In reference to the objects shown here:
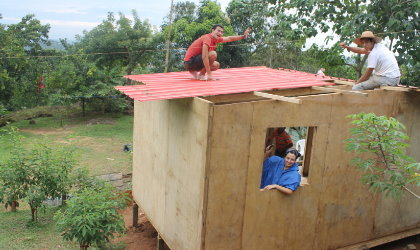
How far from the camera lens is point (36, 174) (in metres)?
7.09

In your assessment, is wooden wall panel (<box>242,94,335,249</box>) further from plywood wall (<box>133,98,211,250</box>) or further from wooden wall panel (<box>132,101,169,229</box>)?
wooden wall panel (<box>132,101,169,229</box>)

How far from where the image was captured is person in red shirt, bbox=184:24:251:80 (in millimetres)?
5754

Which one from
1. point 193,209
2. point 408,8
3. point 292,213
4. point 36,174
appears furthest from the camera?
point 408,8

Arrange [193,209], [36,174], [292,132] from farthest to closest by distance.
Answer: [292,132] → [36,174] → [193,209]

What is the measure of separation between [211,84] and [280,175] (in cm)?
156

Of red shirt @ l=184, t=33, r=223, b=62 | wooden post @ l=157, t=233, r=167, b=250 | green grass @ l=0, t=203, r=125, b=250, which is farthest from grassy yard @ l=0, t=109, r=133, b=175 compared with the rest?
red shirt @ l=184, t=33, r=223, b=62

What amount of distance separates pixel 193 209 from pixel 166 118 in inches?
56.1

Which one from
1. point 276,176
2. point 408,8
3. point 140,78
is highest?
point 408,8

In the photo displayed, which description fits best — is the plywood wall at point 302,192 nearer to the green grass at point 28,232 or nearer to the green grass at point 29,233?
the green grass at point 29,233

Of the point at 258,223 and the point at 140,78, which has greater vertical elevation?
the point at 140,78

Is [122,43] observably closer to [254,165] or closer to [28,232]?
[28,232]

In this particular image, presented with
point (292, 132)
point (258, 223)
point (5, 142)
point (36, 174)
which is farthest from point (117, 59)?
point (258, 223)

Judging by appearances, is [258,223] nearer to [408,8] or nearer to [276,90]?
[276,90]

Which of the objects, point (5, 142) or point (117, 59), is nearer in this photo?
point (5, 142)
